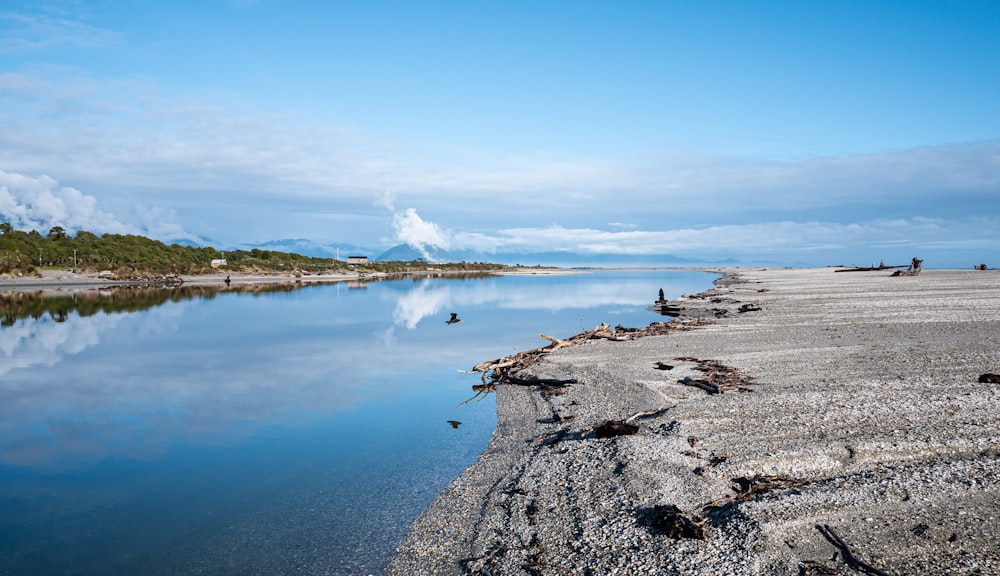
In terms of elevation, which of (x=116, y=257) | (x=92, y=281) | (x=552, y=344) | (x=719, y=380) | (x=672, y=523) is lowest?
(x=552, y=344)

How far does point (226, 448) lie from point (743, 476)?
30.4 ft

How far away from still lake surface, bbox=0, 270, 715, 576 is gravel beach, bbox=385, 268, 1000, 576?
1134mm

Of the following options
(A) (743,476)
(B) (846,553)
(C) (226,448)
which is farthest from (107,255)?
(B) (846,553)

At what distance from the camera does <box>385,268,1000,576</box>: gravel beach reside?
570 centimetres

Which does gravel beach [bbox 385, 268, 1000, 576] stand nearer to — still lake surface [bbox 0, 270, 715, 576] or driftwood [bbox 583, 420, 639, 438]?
driftwood [bbox 583, 420, 639, 438]

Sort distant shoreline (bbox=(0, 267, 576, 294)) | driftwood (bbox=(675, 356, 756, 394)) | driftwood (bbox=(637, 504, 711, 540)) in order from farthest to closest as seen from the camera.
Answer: distant shoreline (bbox=(0, 267, 576, 294)), driftwood (bbox=(675, 356, 756, 394)), driftwood (bbox=(637, 504, 711, 540))

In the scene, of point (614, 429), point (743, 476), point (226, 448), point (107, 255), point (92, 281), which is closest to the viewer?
point (743, 476)

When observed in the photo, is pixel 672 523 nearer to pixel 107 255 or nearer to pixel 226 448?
pixel 226 448

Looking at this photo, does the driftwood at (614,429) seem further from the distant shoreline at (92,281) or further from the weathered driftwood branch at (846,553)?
the distant shoreline at (92,281)

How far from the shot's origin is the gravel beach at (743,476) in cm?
570

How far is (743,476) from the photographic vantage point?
299 inches

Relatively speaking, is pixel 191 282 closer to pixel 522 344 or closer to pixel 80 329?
pixel 80 329

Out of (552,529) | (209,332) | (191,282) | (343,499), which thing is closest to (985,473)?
(552,529)

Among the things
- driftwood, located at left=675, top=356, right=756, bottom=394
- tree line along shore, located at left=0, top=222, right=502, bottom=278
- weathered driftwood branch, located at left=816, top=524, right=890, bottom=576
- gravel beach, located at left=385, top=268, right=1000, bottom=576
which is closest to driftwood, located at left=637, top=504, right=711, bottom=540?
gravel beach, located at left=385, top=268, right=1000, bottom=576
